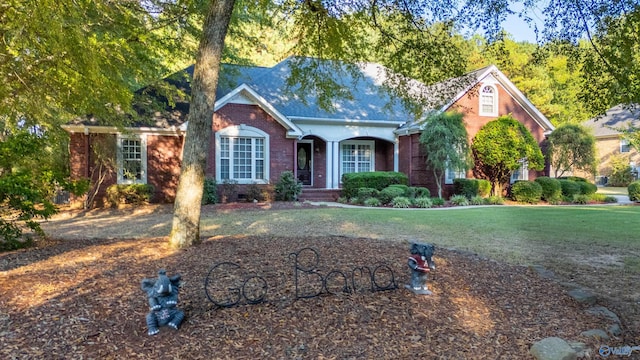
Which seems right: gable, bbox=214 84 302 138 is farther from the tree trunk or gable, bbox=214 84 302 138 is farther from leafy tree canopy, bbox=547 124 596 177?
leafy tree canopy, bbox=547 124 596 177

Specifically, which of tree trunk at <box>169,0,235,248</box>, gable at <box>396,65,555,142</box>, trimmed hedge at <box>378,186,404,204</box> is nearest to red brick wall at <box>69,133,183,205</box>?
trimmed hedge at <box>378,186,404,204</box>

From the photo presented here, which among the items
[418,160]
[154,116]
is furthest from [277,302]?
[418,160]

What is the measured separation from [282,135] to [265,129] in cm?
76

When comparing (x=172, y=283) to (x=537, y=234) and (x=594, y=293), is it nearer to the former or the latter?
(x=594, y=293)

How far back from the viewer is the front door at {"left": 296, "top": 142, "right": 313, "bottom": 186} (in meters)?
20.4

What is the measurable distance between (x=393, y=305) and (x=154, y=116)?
1440cm

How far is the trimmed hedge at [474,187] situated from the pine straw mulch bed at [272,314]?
43.6 ft

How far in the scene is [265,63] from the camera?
106ft

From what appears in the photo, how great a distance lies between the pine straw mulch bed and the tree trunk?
0.38m

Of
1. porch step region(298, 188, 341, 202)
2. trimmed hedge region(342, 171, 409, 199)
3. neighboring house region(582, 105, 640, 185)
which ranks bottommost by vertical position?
porch step region(298, 188, 341, 202)

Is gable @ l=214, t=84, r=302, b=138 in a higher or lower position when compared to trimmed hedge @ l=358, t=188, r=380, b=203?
higher

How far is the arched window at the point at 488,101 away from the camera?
1967cm

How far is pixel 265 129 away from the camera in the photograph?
1689 cm

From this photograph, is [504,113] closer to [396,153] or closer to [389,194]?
[396,153]
